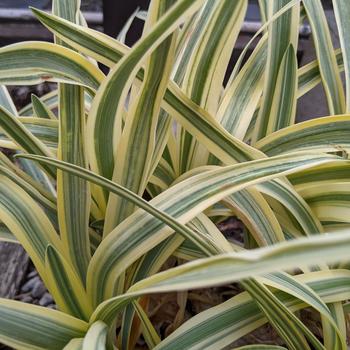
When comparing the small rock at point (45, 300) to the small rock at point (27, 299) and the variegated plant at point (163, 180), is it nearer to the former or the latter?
the small rock at point (27, 299)

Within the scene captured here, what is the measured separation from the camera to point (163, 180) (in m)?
0.66

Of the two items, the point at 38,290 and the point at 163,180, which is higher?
the point at 163,180

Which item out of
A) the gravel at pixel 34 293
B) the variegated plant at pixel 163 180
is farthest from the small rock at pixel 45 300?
the variegated plant at pixel 163 180

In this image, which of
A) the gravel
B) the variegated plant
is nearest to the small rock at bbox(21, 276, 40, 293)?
the gravel

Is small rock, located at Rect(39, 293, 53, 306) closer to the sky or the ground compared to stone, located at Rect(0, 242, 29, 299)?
closer to the ground

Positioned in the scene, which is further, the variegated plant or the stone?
the stone

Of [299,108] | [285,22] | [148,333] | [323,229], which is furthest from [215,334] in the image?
[299,108]

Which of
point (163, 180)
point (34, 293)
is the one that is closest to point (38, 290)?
point (34, 293)

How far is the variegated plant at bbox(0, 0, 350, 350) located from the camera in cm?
49

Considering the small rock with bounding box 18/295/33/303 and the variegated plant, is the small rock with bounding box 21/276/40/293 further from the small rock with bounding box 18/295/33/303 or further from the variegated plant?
the variegated plant

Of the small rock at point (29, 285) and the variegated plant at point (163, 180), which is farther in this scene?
the small rock at point (29, 285)

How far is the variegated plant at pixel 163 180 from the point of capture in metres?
0.49

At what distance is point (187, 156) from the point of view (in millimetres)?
674

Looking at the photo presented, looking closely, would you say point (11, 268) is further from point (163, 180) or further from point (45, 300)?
point (163, 180)
